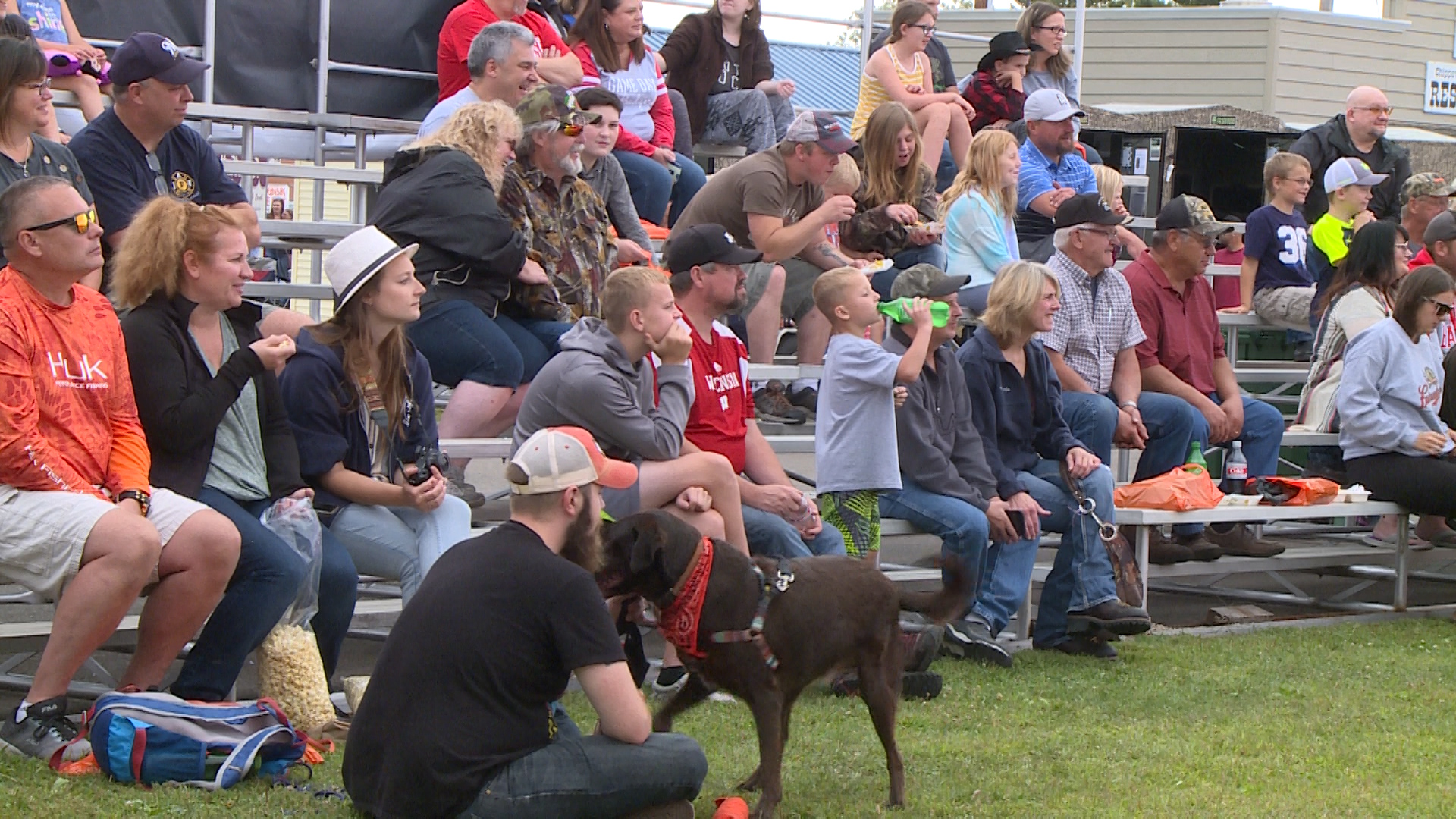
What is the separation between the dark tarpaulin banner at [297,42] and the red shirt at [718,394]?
424 cm

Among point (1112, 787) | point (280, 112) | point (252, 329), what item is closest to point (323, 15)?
point (280, 112)

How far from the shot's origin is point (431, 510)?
18.4ft

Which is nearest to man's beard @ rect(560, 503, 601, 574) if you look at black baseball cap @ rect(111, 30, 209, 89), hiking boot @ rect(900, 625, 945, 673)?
hiking boot @ rect(900, 625, 945, 673)

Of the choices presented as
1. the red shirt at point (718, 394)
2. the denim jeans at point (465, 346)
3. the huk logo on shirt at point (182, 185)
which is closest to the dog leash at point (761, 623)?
the red shirt at point (718, 394)

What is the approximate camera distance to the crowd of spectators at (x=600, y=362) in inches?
163

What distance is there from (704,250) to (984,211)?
2846mm

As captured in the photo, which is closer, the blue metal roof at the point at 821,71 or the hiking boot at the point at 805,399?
the hiking boot at the point at 805,399

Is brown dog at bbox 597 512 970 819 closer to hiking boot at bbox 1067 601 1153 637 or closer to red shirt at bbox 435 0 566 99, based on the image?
hiking boot at bbox 1067 601 1153 637

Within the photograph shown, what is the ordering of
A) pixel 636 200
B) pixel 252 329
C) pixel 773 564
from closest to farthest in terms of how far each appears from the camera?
pixel 773 564
pixel 252 329
pixel 636 200

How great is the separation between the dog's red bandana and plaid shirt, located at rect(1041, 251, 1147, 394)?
13.2 feet

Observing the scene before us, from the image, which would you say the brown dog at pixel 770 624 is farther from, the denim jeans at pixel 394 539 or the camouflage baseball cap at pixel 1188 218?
the camouflage baseball cap at pixel 1188 218

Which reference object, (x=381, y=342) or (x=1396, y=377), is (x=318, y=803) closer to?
(x=381, y=342)

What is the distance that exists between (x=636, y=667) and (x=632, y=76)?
4677 mm

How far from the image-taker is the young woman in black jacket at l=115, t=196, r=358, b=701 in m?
4.98
